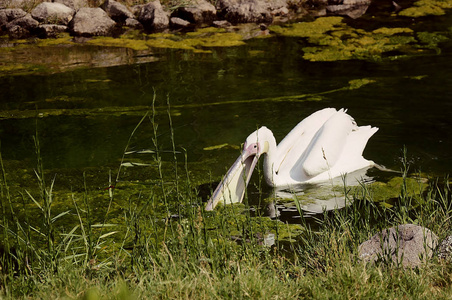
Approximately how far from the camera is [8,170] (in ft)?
20.5

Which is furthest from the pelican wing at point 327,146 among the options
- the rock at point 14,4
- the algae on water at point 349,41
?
the rock at point 14,4

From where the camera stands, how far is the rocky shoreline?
1232cm

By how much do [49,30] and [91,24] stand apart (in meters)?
0.79

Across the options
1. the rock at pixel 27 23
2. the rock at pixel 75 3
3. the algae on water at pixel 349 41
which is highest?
the rock at pixel 75 3

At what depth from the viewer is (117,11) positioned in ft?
42.9

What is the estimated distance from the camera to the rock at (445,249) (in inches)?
132

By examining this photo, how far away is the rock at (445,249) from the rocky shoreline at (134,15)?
31.3 feet

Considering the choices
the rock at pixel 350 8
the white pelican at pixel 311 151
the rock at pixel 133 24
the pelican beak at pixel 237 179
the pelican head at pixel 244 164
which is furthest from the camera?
the rock at pixel 350 8

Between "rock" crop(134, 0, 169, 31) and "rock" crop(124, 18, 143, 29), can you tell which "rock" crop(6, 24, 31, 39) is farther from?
"rock" crop(134, 0, 169, 31)

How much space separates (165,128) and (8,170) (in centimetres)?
192

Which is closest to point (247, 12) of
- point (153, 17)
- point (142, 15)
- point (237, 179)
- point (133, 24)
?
point (153, 17)

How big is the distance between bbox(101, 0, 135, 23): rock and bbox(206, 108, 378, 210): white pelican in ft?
24.8

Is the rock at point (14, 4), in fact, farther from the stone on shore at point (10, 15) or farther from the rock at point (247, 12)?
the rock at point (247, 12)

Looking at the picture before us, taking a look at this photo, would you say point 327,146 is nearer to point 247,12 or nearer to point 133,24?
point 247,12
